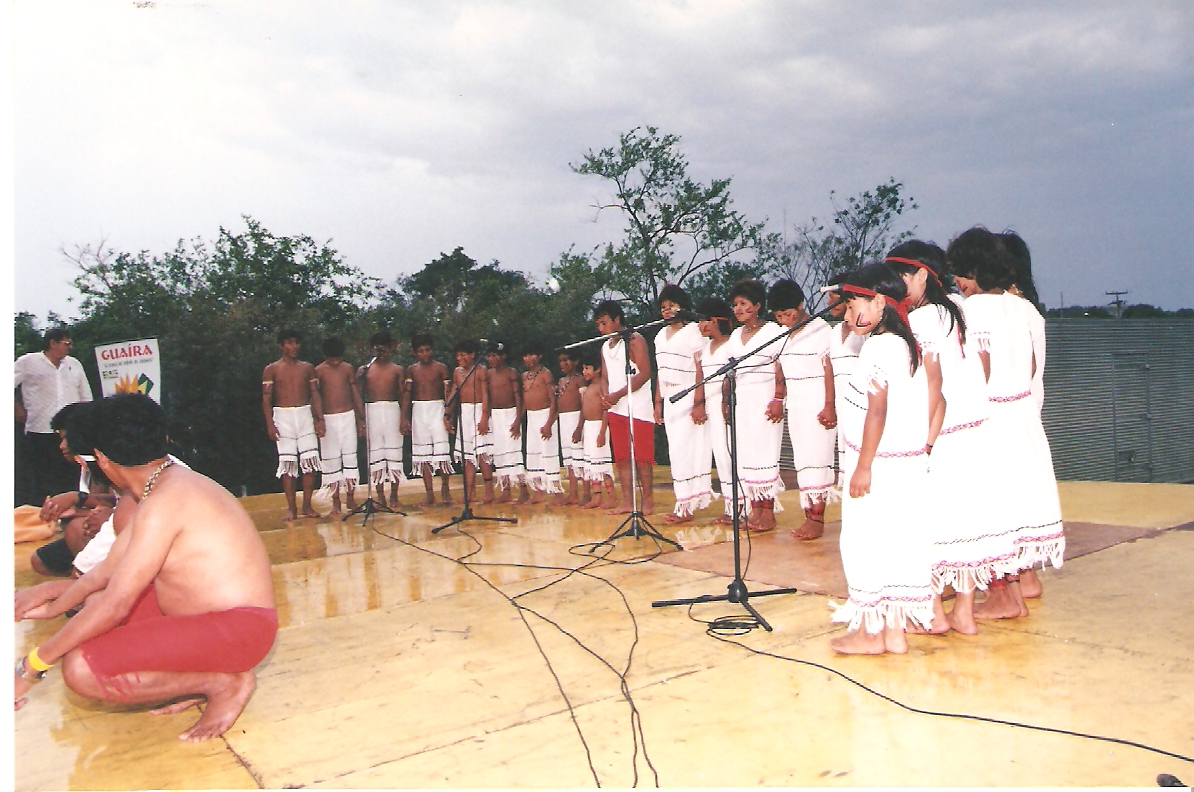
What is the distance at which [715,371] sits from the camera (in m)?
6.70

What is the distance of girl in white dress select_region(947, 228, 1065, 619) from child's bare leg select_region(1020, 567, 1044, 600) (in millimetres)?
353

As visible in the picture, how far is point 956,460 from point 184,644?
3.12m

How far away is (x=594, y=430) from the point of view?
863 centimetres

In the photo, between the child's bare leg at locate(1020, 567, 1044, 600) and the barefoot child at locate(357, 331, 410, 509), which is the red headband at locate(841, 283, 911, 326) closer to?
the child's bare leg at locate(1020, 567, 1044, 600)

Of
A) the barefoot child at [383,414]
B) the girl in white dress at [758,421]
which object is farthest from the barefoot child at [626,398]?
the barefoot child at [383,414]

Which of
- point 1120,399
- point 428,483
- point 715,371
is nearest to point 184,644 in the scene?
point 715,371

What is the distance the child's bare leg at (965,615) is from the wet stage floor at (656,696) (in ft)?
0.18

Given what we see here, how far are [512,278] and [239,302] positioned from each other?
8.91m

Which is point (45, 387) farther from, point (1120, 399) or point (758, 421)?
point (1120, 399)

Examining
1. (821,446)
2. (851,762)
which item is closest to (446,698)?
(851,762)

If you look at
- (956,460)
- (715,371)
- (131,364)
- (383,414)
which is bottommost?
(956,460)

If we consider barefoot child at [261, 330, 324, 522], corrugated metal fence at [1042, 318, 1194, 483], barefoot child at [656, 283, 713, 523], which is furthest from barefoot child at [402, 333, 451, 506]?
corrugated metal fence at [1042, 318, 1194, 483]

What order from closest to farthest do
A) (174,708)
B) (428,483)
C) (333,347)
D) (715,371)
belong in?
(174,708) → (715,371) → (333,347) → (428,483)

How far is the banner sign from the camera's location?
9.25 metres
